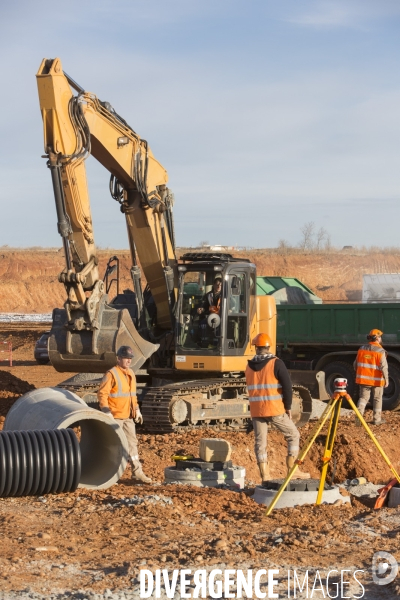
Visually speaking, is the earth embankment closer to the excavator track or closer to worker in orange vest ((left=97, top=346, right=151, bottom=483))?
the excavator track

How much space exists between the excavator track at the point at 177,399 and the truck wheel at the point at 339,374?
16.4 ft

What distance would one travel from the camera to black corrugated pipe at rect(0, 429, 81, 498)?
9.88 meters

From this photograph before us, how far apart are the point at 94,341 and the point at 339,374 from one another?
8.72 meters

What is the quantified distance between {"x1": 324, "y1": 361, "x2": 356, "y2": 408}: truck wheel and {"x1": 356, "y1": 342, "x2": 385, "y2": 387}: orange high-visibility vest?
363 centimetres

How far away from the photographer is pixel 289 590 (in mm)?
6613

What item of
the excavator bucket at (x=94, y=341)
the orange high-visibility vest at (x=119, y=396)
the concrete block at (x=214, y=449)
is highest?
the excavator bucket at (x=94, y=341)

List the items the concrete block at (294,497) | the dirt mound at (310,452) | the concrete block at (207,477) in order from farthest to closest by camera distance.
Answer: the dirt mound at (310,452)
the concrete block at (207,477)
the concrete block at (294,497)

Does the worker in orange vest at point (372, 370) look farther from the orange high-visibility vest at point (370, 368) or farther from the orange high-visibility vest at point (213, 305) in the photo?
the orange high-visibility vest at point (213, 305)

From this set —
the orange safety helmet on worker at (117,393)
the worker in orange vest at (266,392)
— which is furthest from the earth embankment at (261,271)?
the orange safety helmet on worker at (117,393)

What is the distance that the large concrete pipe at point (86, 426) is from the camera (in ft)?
35.1

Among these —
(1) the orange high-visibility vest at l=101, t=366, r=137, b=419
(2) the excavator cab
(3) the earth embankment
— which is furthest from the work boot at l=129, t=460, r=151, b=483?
(3) the earth embankment

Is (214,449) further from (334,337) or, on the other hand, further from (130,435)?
(334,337)

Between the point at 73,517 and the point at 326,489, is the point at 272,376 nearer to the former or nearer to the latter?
the point at 326,489

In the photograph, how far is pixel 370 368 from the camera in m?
17.1
